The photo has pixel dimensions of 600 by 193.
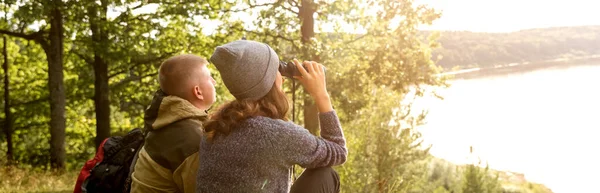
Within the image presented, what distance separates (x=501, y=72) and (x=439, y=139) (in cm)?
4646

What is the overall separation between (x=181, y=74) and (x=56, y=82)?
10585mm

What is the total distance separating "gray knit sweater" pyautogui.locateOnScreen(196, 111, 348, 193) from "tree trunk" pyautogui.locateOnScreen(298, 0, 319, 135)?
11833 mm

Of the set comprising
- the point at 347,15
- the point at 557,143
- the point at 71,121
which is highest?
the point at 347,15

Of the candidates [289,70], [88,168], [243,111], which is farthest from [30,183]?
[243,111]

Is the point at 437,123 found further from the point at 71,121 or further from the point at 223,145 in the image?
the point at 223,145

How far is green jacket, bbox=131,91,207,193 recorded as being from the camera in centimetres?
236

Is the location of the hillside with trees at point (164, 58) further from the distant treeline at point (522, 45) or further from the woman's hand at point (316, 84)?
the distant treeline at point (522, 45)

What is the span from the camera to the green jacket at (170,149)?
2.36 metres

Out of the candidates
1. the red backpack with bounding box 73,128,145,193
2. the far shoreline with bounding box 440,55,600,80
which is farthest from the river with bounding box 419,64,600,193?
the red backpack with bounding box 73,128,145,193

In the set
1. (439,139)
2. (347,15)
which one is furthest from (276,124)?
(439,139)

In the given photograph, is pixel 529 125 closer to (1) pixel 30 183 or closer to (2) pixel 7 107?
(2) pixel 7 107

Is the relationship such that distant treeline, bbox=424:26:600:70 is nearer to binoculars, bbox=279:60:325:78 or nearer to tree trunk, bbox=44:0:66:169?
tree trunk, bbox=44:0:66:169

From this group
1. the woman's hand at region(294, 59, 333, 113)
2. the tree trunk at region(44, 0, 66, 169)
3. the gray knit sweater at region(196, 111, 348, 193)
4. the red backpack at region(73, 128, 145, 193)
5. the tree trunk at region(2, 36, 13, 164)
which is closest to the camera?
the gray knit sweater at region(196, 111, 348, 193)

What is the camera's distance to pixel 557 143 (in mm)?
37250
